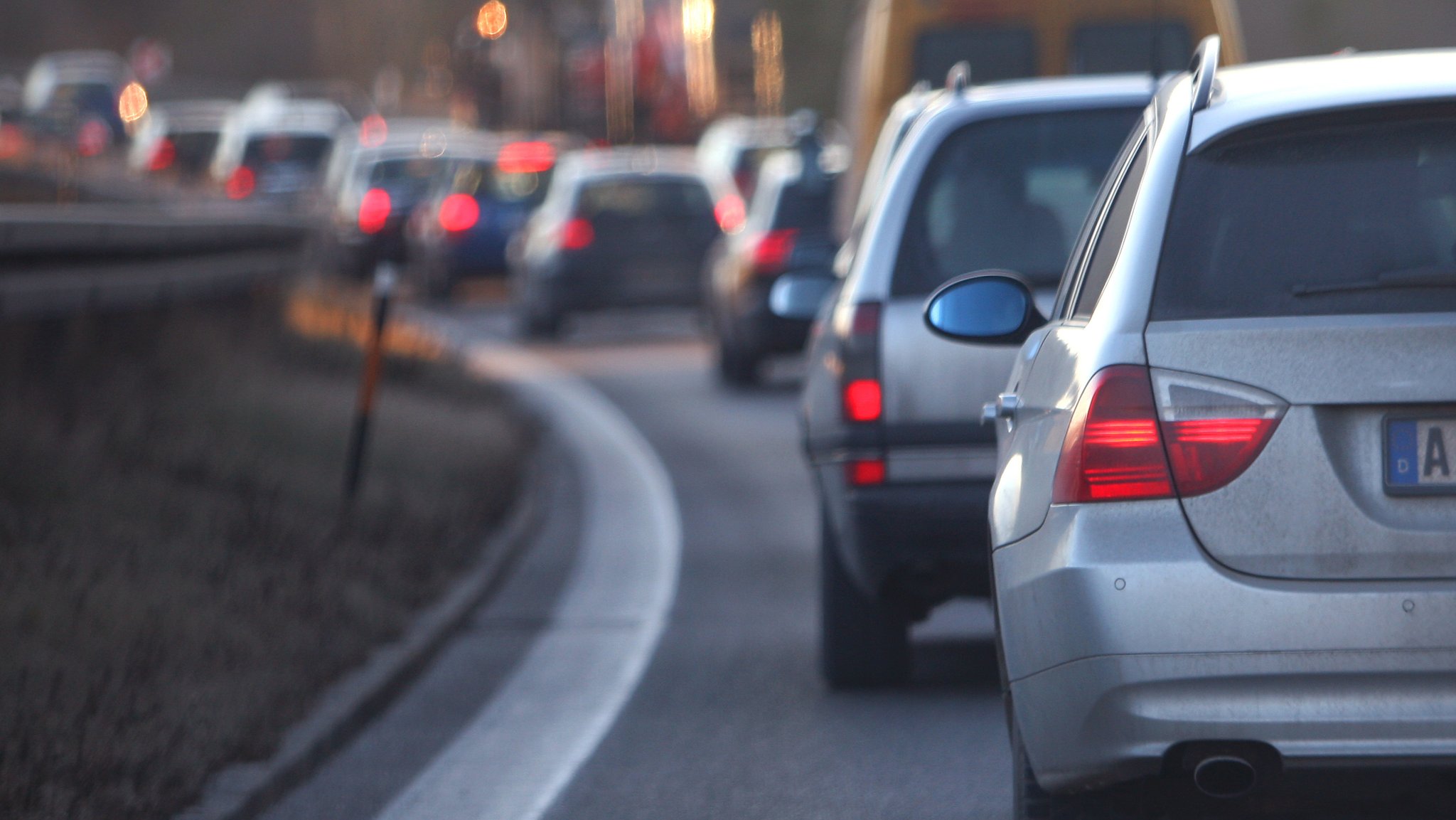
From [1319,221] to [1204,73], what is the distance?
0.51 meters

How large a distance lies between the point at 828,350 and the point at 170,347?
17.6 ft

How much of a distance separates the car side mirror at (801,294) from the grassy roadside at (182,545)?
174cm

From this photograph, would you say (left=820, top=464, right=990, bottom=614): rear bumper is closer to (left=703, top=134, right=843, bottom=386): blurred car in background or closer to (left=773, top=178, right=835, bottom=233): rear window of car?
(left=703, top=134, right=843, bottom=386): blurred car in background

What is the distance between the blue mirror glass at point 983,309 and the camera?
5.38 meters

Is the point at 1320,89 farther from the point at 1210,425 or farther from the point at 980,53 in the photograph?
the point at 980,53

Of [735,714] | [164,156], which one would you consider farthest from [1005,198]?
[164,156]

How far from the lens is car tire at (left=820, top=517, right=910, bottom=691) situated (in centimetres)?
770

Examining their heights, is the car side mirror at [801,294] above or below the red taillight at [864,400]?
above

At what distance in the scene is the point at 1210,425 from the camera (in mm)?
4207

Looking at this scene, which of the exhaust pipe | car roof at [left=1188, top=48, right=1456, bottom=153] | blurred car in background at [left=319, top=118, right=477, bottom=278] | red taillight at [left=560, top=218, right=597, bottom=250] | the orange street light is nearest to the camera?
the exhaust pipe

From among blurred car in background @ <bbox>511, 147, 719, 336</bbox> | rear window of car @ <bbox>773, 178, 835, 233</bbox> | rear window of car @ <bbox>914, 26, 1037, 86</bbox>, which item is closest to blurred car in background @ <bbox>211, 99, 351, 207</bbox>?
blurred car in background @ <bbox>511, 147, 719, 336</bbox>

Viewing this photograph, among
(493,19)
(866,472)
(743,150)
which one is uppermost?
(493,19)

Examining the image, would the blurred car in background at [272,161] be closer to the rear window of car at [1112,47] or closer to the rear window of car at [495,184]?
the rear window of car at [495,184]

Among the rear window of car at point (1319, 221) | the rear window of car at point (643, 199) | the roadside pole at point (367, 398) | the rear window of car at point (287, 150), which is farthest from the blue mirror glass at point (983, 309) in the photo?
the rear window of car at point (287, 150)
